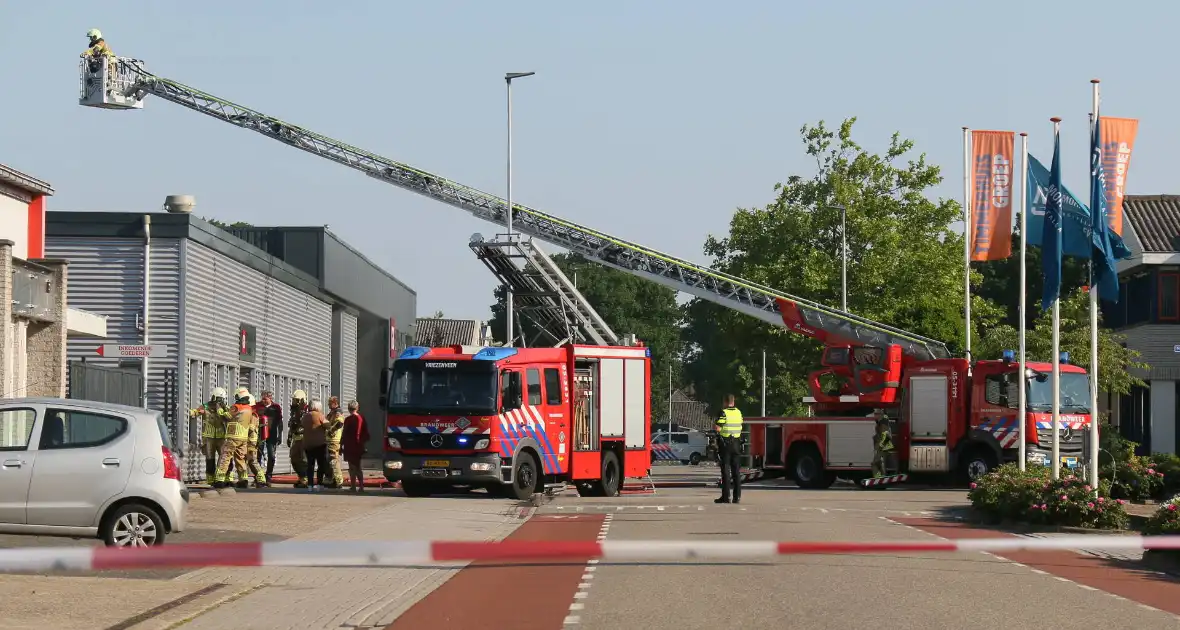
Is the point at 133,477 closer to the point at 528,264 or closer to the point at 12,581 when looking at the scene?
the point at 12,581

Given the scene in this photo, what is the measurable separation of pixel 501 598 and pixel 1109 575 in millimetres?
5970

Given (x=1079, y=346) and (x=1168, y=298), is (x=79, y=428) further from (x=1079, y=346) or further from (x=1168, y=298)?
(x=1168, y=298)

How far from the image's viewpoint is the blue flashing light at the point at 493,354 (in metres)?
28.2

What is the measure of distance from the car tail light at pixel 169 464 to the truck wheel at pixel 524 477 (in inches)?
484

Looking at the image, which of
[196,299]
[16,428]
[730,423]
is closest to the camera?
[16,428]

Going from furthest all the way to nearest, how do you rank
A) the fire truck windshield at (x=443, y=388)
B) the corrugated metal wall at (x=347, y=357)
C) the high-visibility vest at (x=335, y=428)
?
the corrugated metal wall at (x=347, y=357) → the high-visibility vest at (x=335, y=428) → the fire truck windshield at (x=443, y=388)

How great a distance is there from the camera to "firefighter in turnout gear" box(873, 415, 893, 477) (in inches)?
1423

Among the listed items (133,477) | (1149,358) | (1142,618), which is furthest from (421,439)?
(1149,358)

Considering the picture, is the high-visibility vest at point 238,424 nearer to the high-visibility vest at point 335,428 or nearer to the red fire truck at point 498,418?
the red fire truck at point 498,418

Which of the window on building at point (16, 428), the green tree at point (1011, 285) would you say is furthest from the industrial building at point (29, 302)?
the green tree at point (1011, 285)

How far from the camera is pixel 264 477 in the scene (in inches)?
1264

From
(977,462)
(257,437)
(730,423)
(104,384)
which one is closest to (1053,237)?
(730,423)

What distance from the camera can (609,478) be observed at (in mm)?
30875

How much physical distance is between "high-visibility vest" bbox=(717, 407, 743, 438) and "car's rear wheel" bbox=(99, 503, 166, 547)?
13298 mm
